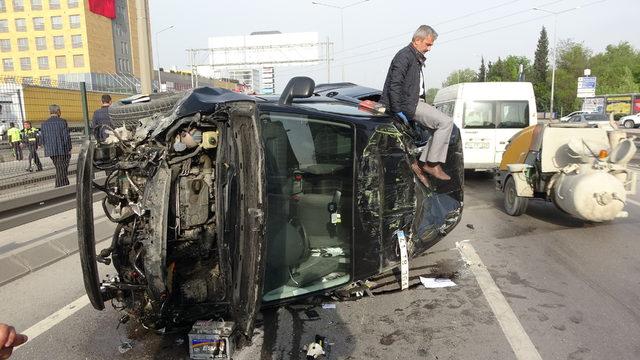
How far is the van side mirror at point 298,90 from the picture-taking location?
3660mm

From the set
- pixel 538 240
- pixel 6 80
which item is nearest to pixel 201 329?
pixel 538 240

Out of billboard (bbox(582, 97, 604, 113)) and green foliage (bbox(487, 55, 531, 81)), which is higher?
green foliage (bbox(487, 55, 531, 81))

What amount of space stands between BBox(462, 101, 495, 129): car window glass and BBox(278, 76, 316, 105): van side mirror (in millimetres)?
7883

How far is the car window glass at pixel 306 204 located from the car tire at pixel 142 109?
87 centimetres

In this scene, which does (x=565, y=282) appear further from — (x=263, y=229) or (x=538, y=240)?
(x=263, y=229)

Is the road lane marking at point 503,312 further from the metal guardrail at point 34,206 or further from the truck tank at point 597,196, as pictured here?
the metal guardrail at point 34,206

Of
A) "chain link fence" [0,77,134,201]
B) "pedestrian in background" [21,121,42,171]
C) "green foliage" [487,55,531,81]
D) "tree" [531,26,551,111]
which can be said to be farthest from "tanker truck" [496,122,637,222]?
"green foliage" [487,55,531,81]

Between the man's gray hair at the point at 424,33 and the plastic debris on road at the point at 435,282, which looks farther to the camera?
the man's gray hair at the point at 424,33

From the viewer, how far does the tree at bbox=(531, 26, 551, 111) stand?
209ft

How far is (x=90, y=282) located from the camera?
9.53 ft

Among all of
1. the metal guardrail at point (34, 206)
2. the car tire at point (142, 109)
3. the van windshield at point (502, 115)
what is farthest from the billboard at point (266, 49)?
the car tire at point (142, 109)

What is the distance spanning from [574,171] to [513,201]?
1.12 m

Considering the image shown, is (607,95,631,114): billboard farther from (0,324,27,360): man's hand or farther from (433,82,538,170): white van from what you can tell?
(0,324,27,360): man's hand

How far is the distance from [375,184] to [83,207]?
209cm
